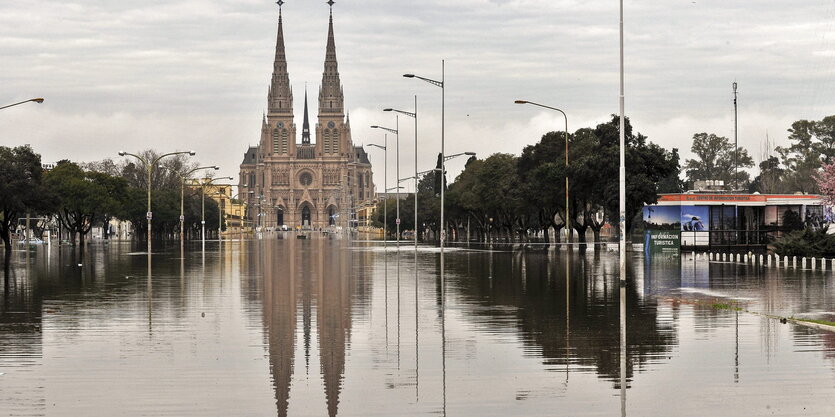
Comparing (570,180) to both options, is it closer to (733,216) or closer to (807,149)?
(733,216)

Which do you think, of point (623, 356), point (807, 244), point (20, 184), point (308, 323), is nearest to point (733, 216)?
point (807, 244)

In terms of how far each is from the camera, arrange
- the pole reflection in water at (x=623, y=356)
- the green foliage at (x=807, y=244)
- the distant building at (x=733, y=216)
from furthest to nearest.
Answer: the distant building at (x=733, y=216) → the green foliage at (x=807, y=244) → the pole reflection in water at (x=623, y=356)

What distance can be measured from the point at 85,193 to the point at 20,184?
720 inches

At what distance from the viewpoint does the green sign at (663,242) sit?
56.7 m

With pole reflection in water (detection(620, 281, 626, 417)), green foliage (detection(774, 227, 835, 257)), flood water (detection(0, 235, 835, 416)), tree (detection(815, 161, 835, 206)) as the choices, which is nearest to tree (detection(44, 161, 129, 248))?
tree (detection(815, 161, 835, 206))

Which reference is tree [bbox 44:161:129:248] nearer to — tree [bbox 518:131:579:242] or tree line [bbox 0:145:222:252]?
tree line [bbox 0:145:222:252]

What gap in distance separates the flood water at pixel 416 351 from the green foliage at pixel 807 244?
17479mm

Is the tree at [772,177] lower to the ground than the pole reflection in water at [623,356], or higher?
higher

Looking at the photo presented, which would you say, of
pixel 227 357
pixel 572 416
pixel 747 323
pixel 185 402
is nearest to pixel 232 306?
pixel 227 357

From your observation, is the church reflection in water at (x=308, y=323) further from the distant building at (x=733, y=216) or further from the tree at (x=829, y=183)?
the distant building at (x=733, y=216)

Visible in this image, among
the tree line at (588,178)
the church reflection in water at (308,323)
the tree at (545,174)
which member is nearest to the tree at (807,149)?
the tree line at (588,178)

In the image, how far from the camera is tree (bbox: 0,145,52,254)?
7394 centimetres

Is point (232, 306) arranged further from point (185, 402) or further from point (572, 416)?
point (572, 416)

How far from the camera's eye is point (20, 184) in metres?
75.5
